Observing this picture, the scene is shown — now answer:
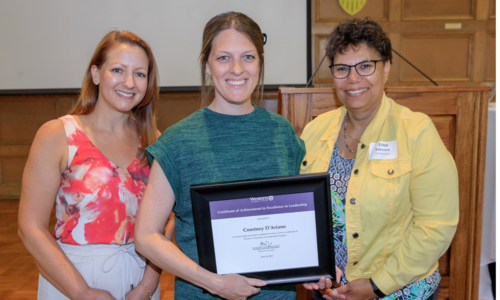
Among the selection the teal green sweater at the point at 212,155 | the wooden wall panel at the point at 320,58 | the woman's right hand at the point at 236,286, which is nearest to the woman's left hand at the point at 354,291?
the teal green sweater at the point at 212,155

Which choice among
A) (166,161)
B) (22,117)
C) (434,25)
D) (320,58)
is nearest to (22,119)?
(22,117)

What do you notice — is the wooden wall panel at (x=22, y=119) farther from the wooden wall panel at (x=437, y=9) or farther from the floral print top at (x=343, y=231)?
the floral print top at (x=343, y=231)

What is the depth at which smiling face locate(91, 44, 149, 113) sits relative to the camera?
1.58 m

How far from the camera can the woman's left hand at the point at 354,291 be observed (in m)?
1.49

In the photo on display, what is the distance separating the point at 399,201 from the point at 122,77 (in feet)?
4.14

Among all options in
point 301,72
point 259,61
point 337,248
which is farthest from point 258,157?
point 301,72

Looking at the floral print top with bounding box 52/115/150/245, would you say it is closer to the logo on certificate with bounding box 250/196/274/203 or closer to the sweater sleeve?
the sweater sleeve

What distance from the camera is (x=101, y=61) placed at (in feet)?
5.30

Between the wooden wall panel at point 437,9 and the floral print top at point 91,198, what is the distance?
5.46 m

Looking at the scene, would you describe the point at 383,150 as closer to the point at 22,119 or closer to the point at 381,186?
the point at 381,186

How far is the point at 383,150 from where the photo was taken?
4.89 ft

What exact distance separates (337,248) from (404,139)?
0.54 metres

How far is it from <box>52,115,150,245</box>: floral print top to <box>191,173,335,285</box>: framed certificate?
1.77ft

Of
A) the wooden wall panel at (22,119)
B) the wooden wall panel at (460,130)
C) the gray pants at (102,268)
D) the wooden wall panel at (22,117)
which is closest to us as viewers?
the gray pants at (102,268)
